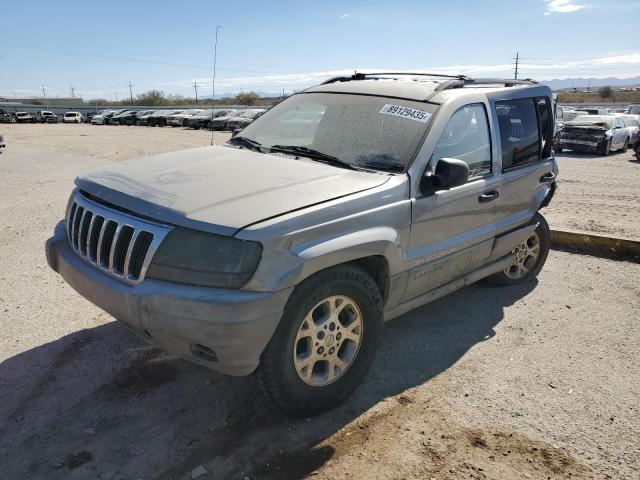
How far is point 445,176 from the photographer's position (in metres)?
3.33

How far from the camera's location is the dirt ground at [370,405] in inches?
106

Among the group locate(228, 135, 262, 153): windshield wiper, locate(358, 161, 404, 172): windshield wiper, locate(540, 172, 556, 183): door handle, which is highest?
locate(228, 135, 262, 153): windshield wiper

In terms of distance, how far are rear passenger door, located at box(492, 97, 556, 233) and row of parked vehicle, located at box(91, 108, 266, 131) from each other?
1117 inches

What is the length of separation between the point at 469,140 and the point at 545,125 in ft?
4.85

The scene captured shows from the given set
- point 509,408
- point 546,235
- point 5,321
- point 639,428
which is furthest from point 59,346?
point 546,235

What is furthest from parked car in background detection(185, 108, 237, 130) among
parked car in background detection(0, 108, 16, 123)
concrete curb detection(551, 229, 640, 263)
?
concrete curb detection(551, 229, 640, 263)

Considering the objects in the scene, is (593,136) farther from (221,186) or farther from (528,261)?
(221,186)

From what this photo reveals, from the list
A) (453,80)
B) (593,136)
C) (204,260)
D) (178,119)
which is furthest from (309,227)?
(178,119)

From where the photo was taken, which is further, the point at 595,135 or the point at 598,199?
the point at 595,135

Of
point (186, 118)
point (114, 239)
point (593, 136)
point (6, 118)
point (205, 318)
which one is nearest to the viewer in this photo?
point (205, 318)

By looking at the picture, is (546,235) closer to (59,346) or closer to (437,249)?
(437,249)

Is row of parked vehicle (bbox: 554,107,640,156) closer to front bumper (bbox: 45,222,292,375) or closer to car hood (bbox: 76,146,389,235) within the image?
car hood (bbox: 76,146,389,235)

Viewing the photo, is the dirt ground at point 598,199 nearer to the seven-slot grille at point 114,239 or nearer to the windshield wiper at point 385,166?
the windshield wiper at point 385,166

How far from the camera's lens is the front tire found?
2734mm
